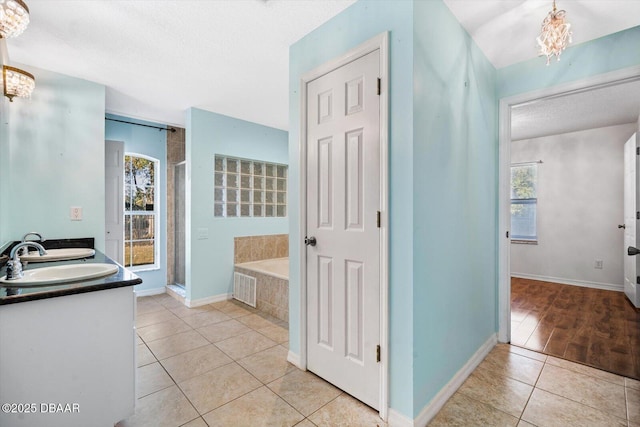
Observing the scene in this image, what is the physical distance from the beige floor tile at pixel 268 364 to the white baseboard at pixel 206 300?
1.57m

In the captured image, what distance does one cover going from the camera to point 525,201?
5.05 meters

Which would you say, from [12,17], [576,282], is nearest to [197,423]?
[12,17]

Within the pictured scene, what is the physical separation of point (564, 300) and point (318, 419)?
3.74 metres

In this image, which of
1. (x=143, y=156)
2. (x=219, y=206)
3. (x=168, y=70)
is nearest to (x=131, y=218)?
(x=143, y=156)

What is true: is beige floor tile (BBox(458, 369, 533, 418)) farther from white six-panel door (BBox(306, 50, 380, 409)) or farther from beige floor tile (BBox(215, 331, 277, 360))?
beige floor tile (BBox(215, 331, 277, 360))

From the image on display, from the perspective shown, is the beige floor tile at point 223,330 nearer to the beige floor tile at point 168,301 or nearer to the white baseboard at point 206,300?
the white baseboard at point 206,300

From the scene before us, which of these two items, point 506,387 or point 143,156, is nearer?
point 506,387

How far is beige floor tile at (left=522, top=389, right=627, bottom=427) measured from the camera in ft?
5.23

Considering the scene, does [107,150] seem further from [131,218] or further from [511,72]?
[511,72]

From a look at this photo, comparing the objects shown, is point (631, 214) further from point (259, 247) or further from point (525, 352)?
point (259, 247)

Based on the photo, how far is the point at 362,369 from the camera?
1.74 meters

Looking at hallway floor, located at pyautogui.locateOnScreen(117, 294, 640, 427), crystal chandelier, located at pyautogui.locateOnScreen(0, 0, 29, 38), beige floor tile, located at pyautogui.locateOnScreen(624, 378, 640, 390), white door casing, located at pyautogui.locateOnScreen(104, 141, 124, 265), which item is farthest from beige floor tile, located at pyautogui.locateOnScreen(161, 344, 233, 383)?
beige floor tile, located at pyautogui.locateOnScreen(624, 378, 640, 390)

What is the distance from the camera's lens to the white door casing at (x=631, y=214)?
3256 mm

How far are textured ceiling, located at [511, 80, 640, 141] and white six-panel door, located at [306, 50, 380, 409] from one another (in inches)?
87.2
